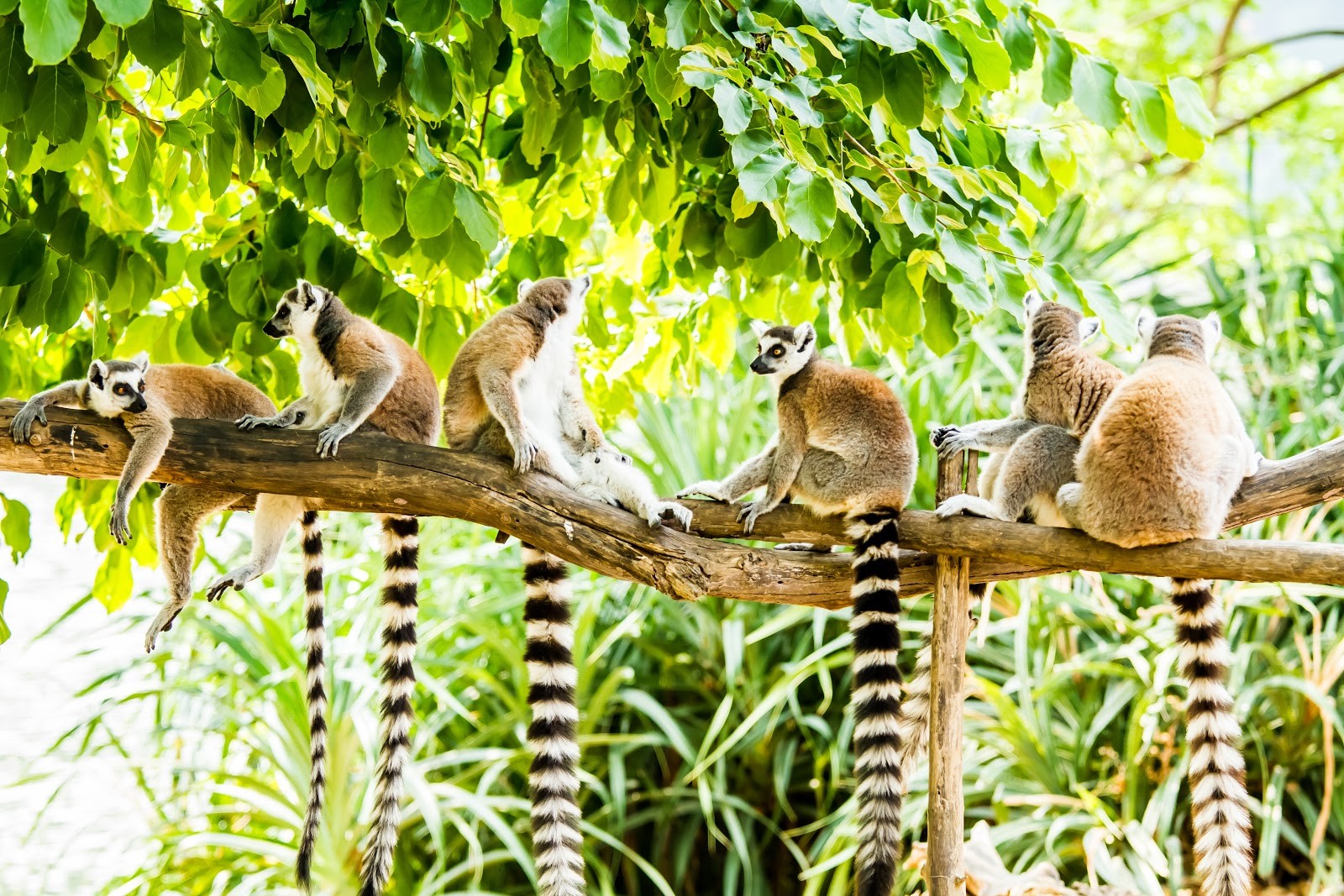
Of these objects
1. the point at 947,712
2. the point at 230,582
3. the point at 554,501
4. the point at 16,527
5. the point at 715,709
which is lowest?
the point at 715,709

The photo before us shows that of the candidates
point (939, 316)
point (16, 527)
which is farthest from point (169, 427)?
point (939, 316)

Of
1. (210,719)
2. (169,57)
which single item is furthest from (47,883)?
(169,57)

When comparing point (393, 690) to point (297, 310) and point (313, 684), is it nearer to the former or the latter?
point (313, 684)

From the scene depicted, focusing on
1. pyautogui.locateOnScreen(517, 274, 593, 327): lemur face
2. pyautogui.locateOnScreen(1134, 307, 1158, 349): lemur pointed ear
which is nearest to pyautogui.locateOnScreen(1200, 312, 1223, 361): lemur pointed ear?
pyautogui.locateOnScreen(1134, 307, 1158, 349): lemur pointed ear

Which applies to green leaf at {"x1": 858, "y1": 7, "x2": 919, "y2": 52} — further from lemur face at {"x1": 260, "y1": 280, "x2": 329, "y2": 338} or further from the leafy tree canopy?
lemur face at {"x1": 260, "y1": 280, "x2": 329, "y2": 338}

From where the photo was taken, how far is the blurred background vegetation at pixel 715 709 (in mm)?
5363

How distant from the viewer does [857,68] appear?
258 cm

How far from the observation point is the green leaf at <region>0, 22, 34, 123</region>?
2230mm

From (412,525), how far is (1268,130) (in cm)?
1057

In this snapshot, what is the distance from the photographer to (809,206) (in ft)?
7.38

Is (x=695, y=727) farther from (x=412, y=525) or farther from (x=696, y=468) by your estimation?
(x=412, y=525)

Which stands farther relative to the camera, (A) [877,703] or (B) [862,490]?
(B) [862,490]

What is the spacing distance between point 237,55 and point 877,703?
2.25 metres

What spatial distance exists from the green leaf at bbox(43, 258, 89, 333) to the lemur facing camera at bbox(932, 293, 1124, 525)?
255 cm
